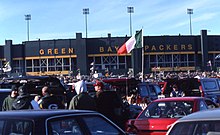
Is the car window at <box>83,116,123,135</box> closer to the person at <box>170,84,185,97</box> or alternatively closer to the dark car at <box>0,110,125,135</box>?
the dark car at <box>0,110,125,135</box>

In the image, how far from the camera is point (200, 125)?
531cm

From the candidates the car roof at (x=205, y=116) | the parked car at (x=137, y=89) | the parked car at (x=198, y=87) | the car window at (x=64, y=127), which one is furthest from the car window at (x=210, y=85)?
the car roof at (x=205, y=116)

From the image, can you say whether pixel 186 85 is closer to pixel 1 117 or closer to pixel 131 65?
pixel 1 117

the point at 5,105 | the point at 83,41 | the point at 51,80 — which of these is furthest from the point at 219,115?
the point at 83,41

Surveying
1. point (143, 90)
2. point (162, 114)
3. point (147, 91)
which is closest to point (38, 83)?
point (143, 90)

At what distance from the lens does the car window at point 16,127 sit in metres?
5.84

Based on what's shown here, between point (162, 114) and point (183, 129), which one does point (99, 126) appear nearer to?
point (183, 129)

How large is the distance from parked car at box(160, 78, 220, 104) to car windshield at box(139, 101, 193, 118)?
8.92 m

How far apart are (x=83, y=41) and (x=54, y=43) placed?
5.23m

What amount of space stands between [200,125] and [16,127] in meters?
2.42

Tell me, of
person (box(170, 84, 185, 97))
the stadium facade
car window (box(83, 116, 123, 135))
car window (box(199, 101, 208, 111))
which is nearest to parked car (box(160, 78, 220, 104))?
person (box(170, 84, 185, 97))

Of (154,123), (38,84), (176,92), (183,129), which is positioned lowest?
(154,123)

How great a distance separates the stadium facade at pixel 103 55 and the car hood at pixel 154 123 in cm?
6202

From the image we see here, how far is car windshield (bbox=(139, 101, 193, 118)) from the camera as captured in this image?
35.4ft
